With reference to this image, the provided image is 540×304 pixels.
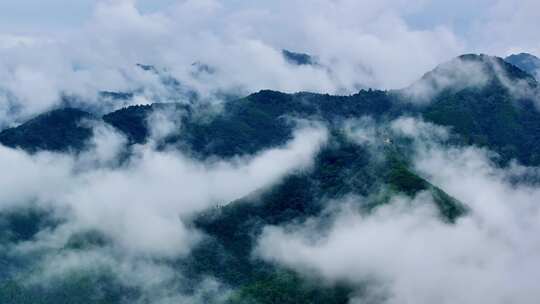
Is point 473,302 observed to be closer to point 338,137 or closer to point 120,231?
point 338,137

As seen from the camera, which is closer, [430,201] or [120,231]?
[430,201]

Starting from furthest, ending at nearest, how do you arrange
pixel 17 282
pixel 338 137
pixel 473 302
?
pixel 338 137 → pixel 17 282 → pixel 473 302

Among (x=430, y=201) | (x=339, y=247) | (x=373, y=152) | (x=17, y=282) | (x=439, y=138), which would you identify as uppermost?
(x=439, y=138)

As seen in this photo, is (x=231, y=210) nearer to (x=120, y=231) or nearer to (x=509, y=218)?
(x=120, y=231)

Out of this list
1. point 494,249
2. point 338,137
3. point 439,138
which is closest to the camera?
point 494,249

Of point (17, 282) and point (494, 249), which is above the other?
point (494, 249)

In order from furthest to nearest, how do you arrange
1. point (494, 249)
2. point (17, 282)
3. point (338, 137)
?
point (338, 137)
point (494, 249)
point (17, 282)

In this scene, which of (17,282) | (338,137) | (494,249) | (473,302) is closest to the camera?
(473,302)

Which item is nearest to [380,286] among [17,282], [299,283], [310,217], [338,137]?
[299,283]

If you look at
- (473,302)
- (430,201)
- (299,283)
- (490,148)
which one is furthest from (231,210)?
(490,148)
